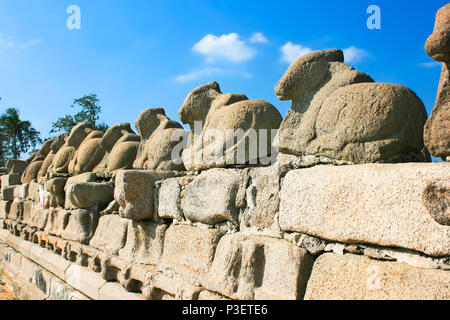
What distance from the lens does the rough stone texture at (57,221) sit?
472 cm

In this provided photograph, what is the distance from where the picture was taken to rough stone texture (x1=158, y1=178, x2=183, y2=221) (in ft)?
9.19

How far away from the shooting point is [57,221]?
5016 millimetres

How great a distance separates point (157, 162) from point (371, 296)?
2.26m

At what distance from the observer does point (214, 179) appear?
8.05ft

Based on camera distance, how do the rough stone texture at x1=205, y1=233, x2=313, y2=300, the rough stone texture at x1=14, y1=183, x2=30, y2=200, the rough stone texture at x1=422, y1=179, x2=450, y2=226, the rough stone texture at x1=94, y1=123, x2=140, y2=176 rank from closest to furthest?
1. the rough stone texture at x1=422, y1=179, x2=450, y2=226
2. the rough stone texture at x1=205, y1=233, x2=313, y2=300
3. the rough stone texture at x1=94, y1=123, x2=140, y2=176
4. the rough stone texture at x1=14, y1=183, x2=30, y2=200

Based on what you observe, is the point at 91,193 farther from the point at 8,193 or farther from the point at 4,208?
the point at 4,208

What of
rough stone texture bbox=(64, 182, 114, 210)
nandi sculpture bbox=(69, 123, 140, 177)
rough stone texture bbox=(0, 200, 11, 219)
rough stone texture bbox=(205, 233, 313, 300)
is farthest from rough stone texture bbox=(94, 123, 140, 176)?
rough stone texture bbox=(0, 200, 11, 219)

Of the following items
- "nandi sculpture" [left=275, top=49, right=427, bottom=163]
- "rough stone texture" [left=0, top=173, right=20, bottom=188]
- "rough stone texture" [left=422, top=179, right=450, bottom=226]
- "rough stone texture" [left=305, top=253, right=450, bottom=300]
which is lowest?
"rough stone texture" [left=305, top=253, right=450, bottom=300]

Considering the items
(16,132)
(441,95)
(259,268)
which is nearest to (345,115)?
(441,95)

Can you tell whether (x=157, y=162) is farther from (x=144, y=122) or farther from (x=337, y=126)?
(x=337, y=126)

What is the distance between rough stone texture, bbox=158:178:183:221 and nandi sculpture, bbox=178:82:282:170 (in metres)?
0.20

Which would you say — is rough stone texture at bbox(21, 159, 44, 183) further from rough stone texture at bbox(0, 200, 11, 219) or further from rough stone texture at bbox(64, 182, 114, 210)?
rough stone texture at bbox(64, 182, 114, 210)

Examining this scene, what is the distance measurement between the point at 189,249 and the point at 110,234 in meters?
1.37

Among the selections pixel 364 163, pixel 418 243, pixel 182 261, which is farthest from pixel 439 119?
pixel 182 261
